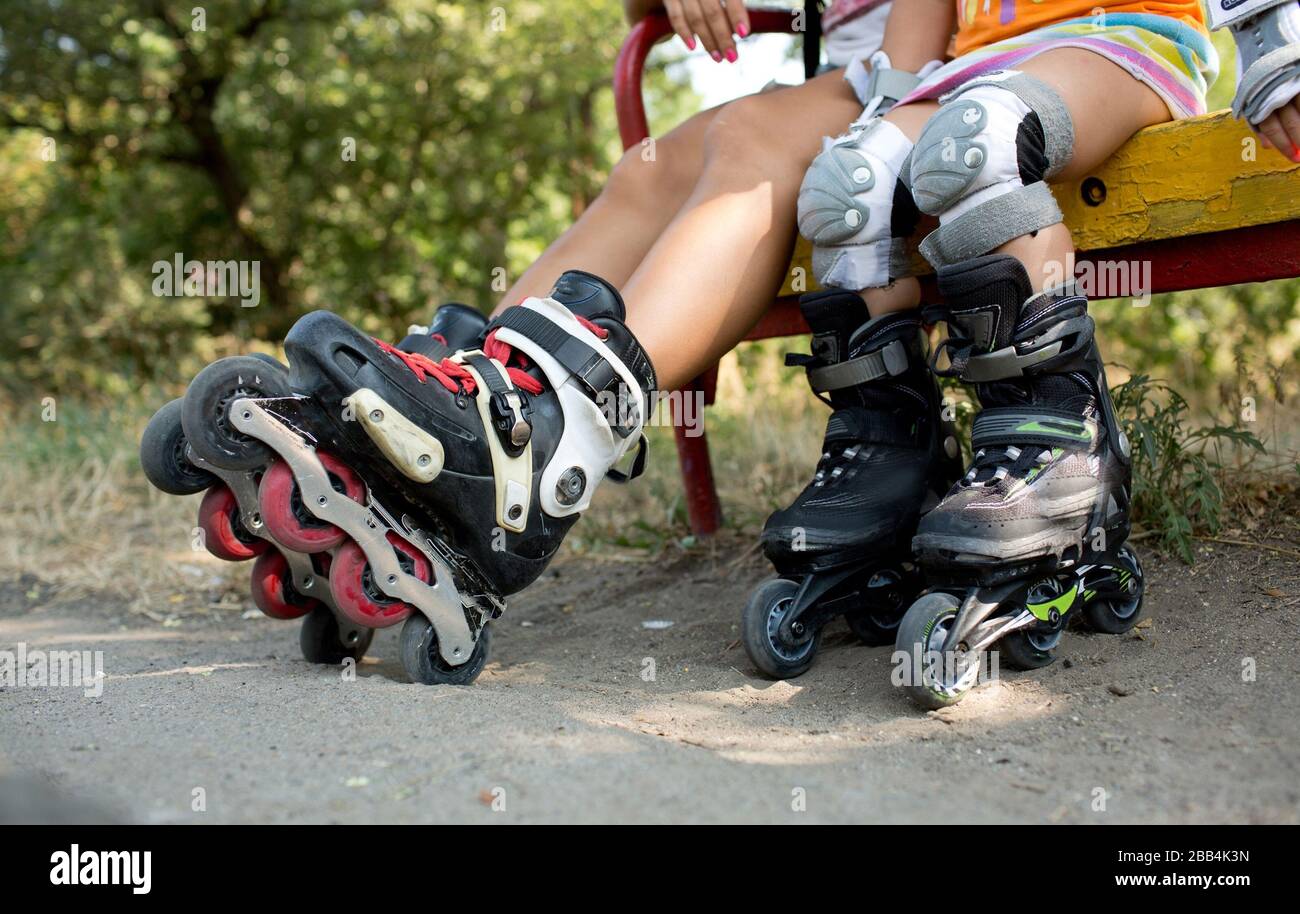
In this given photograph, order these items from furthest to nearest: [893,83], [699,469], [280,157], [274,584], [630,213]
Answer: [280,157] < [699,469] < [630,213] < [893,83] < [274,584]

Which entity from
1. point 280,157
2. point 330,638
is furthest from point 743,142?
point 280,157

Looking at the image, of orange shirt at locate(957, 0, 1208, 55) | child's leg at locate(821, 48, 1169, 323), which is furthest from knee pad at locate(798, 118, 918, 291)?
orange shirt at locate(957, 0, 1208, 55)

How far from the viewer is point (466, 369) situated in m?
1.49

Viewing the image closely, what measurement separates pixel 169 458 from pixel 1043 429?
44.0 inches

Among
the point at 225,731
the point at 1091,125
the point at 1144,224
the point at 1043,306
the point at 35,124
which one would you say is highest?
the point at 35,124

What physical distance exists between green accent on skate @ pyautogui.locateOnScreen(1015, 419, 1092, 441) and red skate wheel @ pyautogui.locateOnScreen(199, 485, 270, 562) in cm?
103

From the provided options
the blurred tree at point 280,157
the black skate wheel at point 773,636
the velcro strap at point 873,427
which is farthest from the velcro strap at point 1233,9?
the blurred tree at point 280,157

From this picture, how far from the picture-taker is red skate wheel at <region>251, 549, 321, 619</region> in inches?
62.0

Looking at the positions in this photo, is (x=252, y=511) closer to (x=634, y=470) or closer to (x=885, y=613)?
(x=634, y=470)

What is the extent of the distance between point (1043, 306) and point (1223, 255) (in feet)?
1.05
